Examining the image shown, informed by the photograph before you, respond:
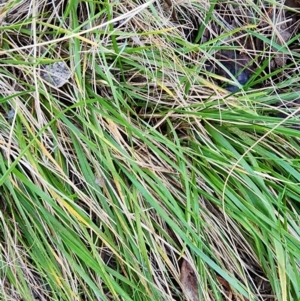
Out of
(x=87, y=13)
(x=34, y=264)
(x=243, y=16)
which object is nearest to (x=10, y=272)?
(x=34, y=264)

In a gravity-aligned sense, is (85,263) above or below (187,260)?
above

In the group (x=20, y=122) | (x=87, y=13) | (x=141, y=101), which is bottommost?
(x=141, y=101)

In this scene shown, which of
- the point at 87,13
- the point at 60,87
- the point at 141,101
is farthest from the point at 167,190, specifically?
the point at 87,13

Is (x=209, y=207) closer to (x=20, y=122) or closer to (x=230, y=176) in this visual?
(x=230, y=176)

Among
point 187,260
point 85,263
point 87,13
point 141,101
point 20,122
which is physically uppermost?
point 87,13

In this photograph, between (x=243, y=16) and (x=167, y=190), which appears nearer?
(x=167, y=190)

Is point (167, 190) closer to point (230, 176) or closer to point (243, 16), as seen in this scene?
point (230, 176)
